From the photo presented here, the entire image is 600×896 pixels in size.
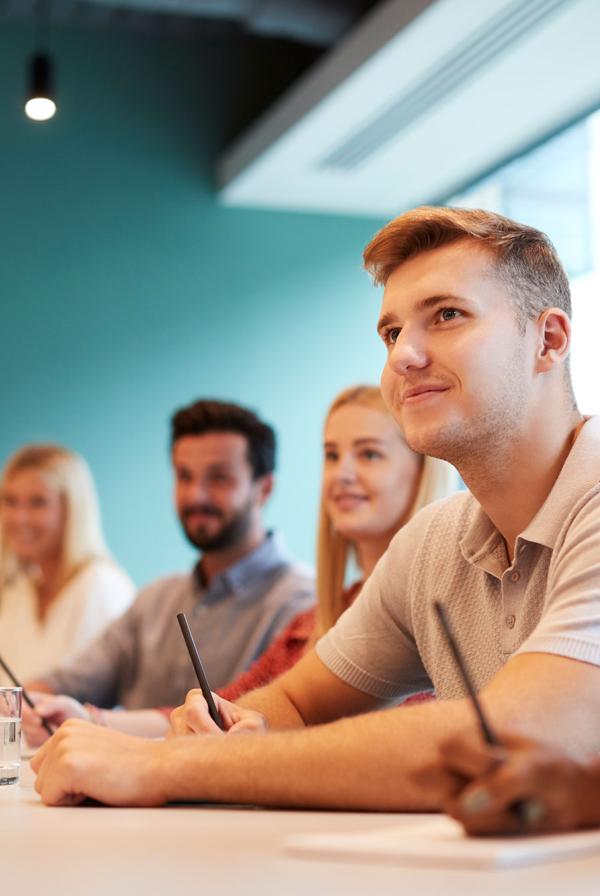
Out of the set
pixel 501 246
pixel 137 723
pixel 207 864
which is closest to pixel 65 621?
pixel 137 723

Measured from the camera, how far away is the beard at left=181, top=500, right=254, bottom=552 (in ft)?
11.8

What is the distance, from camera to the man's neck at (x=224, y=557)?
359cm

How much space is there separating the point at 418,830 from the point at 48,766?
0.51m

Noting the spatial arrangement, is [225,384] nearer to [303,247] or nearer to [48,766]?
[303,247]

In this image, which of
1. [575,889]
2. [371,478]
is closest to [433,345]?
[575,889]

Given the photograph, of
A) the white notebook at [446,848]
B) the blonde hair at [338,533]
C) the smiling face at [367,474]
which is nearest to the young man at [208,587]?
the blonde hair at [338,533]

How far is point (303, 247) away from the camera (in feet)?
17.7

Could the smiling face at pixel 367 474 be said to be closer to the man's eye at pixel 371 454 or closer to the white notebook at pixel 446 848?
the man's eye at pixel 371 454

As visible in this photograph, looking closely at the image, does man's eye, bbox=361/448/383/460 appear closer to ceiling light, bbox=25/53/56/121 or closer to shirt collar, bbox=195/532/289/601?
shirt collar, bbox=195/532/289/601

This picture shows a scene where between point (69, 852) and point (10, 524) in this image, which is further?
point (10, 524)

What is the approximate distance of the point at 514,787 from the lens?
0.80 meters

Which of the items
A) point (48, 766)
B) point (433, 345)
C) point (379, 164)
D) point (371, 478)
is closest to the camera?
point (48, 766)

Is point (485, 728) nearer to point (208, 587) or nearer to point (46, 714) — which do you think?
point (46, 714)

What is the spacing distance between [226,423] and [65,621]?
3.08ft
